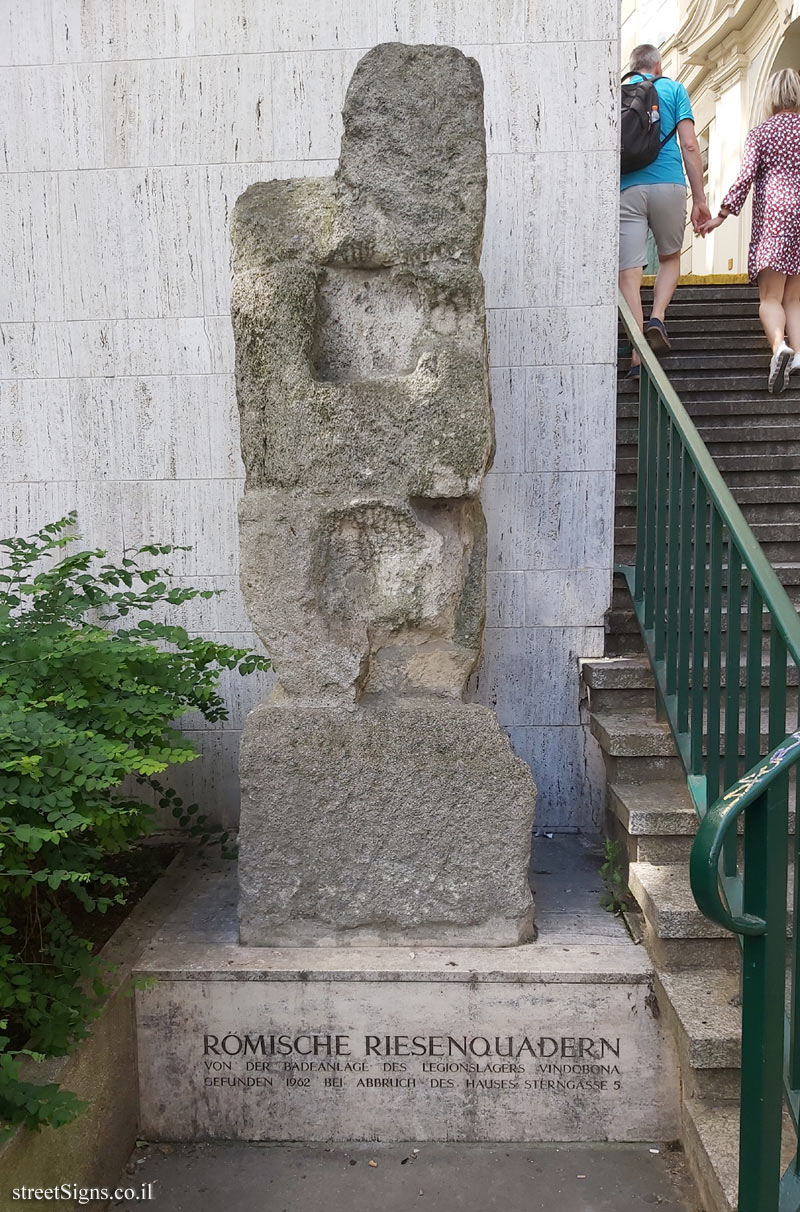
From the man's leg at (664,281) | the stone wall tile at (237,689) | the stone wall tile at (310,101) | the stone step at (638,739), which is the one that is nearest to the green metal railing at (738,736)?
→ the stone step at (638,739)

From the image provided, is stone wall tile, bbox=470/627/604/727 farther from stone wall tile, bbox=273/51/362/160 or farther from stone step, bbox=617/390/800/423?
stone wall tile, bbox=273/51/362/160

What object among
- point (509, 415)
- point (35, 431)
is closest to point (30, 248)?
point (35, 431)

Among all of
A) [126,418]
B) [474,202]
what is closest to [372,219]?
[474,202]

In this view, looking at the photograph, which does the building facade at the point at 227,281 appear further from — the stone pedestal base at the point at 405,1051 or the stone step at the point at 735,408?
the stone pedestal base at the point at 405,1051

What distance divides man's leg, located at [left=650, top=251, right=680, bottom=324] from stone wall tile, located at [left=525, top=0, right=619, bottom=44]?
62.0 inches

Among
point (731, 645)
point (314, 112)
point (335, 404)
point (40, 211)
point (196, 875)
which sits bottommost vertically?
point (196, 875)

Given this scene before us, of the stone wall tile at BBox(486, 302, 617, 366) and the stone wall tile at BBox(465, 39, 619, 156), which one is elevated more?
the stone wall tile at BBox(465, 39, 619, 156)

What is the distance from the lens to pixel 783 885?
64.0 inches

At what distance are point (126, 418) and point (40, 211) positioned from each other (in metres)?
0.85

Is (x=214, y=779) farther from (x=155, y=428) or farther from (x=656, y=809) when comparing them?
(x=656, y=809)

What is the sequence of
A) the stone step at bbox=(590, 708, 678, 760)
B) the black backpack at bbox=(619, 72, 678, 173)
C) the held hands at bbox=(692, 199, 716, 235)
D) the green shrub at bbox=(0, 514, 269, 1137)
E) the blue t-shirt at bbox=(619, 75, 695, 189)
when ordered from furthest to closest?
the held hands at bbox=(692, 199, 716, 235), the blue t-shirt at bbox=(619, 75, 695, 189), the black backpack at bbox=(619, 72, 678, 173), the stone step at bbox=(590, 708, 678, 760), the green shrub at bbox=(0, 514, 269, 1137)

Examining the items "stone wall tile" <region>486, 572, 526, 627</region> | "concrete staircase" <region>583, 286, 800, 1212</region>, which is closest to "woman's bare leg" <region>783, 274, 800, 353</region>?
"concrete staircase" <region>583, 286, 800, 1212</region>

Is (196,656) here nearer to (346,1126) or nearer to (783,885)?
(346,1126)

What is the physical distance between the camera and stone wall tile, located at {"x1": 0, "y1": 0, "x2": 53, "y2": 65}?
3609mm
